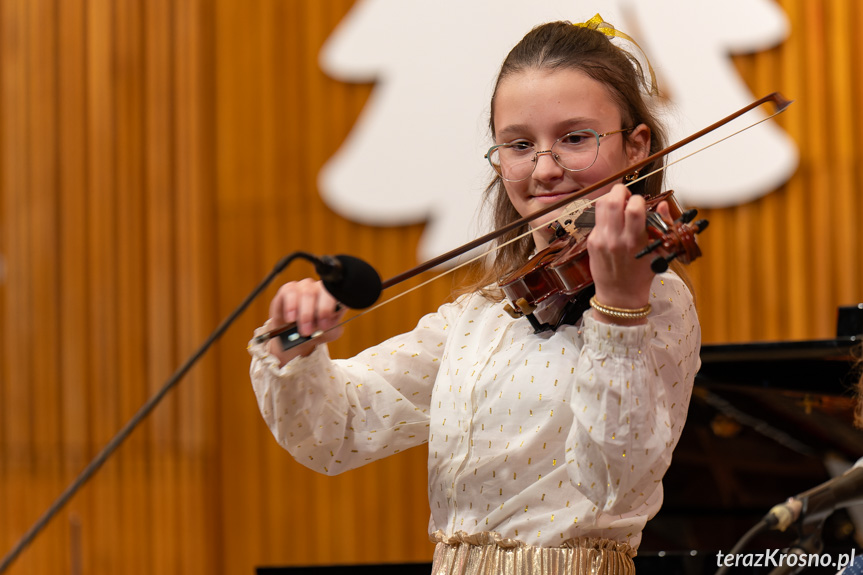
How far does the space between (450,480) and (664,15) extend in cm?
204

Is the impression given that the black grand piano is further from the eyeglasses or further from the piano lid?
the eyeglasses

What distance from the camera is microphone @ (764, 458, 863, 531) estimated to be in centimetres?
79

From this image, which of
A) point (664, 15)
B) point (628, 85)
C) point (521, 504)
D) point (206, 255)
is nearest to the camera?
point (521, 504)

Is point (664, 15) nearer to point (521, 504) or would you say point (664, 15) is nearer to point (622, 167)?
point (622, 167)

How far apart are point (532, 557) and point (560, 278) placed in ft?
1.01

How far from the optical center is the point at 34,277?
11.6 feet

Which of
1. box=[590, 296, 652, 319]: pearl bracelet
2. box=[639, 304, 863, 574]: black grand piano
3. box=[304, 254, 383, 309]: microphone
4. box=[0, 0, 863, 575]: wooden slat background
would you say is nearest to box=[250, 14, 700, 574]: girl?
box=[590, 296, 652, 319]: pearl bracelet

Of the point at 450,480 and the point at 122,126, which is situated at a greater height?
the point at 122,126

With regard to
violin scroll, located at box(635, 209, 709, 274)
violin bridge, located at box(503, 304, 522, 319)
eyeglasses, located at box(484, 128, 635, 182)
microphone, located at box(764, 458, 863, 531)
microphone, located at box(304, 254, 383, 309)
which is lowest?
microphone, located at box(764, 458, 863, 531)

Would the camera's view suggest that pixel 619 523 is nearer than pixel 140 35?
Yes

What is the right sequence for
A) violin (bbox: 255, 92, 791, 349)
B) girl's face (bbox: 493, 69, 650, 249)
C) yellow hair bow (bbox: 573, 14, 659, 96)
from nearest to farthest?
violin (bbox: 255, 92, 791, 349)
girl's face (bbox: 493, 69, 650, 249)
yellow hair bow (bbox: 573, 14, 659, 96)

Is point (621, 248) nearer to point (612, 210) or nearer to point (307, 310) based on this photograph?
point (612, 210)

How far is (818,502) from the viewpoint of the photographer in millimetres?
816

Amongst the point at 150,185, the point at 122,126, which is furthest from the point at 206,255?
the point at 122,126
